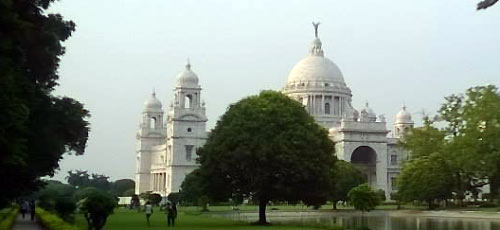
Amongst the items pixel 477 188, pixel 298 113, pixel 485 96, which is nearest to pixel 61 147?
pixel 298 113

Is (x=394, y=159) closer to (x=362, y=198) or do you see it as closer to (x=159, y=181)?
(x=159, y=181)

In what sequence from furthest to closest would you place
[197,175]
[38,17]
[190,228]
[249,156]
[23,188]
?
[197,175] → [249,156] → [190,228] → [23,188] → [38,17]

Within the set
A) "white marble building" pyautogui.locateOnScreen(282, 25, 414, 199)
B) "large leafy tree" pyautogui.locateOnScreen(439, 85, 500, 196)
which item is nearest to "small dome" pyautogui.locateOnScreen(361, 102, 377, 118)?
"white marble building" pyautogui.locateOnScreen(282, 25, 414, 199)

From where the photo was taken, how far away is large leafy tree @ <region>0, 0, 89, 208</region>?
1978 centimetres

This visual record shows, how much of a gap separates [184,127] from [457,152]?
2370 inches

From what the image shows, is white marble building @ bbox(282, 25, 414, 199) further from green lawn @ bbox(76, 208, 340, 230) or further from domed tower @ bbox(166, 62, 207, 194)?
green lawn @ bbox(76, 208, 340, 230)

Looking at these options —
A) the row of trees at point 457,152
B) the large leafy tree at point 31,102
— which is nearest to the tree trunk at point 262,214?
the large leafy tree at point 31,102

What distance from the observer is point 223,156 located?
38.7 meters

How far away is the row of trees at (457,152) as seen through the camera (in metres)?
58.8

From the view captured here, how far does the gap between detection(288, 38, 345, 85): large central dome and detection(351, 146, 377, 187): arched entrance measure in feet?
49.1

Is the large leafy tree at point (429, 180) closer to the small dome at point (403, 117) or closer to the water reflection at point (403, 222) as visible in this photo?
the water reflection at point (403, 222)

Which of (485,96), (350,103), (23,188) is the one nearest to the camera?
(23,188)

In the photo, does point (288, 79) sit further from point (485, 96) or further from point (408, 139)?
point (485, 96)

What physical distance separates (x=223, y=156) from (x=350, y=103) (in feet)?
288
